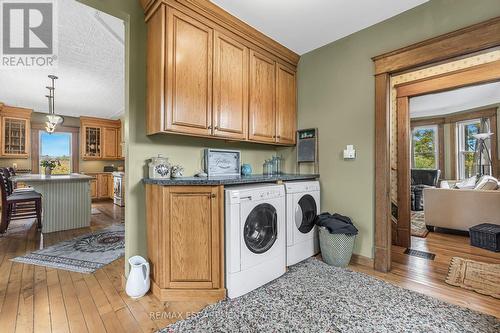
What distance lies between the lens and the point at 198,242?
1880mm

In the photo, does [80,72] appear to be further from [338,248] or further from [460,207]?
[460,207]

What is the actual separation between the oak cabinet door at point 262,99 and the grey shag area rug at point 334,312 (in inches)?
62.8

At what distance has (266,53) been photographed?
2.76 metres

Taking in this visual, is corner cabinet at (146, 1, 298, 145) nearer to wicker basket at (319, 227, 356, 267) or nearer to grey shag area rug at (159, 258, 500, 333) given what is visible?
wicker basket at (319, 227, 356, 267)

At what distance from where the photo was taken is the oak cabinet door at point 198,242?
1858 millimetres

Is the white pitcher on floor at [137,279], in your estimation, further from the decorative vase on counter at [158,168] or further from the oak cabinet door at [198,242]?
the decorative vase on counter at [158,168]

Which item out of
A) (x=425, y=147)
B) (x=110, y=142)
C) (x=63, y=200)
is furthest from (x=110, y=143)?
(x=425, y=147)

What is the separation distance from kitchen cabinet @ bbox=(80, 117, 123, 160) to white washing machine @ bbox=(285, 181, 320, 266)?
6710 millimetres

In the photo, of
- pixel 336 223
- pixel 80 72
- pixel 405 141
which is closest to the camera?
pixel 336 223

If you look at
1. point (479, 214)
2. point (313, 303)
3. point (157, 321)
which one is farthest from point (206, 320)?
point (479, 214)

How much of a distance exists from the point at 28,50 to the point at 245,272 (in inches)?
152

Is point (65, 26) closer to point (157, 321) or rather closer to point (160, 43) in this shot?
point (160, 43)

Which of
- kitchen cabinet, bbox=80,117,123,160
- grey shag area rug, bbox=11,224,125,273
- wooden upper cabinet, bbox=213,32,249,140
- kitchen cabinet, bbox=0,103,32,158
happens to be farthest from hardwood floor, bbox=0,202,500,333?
kitchen cabinet, bbox=80,117,123,160
